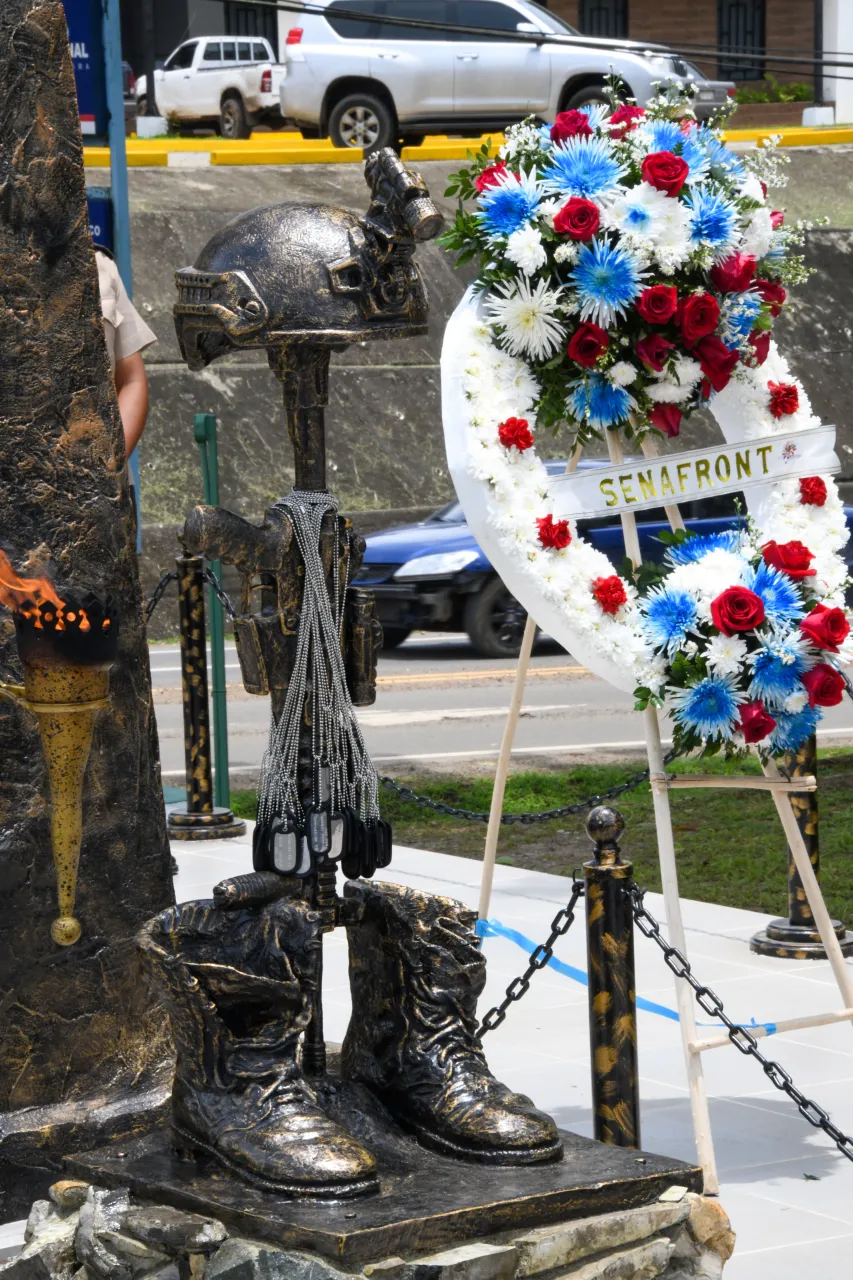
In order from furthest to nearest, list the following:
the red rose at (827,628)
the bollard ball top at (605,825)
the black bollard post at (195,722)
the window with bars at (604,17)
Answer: the window with bars at (604,17), the black bollard post at (195,722), the red rose at (827,628), the bollard ball top at (605,825)

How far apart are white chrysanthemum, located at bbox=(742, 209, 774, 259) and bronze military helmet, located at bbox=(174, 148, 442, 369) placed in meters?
1.78

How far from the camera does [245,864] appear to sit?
29.8ft

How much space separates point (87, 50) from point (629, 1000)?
270 inches

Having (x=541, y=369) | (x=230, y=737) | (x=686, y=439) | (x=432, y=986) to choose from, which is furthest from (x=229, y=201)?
(x=432, y=986)

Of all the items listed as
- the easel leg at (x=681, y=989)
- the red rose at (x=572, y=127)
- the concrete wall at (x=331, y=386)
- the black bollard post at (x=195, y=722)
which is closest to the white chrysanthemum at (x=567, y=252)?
the red rose at (x=572, y=127)

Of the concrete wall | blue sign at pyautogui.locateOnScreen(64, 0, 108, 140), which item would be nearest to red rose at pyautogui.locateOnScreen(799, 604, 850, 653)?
blue sign at pyautogui.locateOnScreen(64, 0, 108, 140)

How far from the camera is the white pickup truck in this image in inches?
1191

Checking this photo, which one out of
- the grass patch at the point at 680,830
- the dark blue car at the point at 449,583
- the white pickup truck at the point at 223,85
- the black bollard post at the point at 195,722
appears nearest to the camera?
the grass patch at the point at 680,830

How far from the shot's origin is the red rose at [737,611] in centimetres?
525

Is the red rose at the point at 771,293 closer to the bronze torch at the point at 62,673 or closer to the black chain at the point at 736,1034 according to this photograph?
→ the black chain at the point at 736,1034

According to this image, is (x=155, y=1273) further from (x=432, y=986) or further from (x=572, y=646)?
(x=572, y=646)

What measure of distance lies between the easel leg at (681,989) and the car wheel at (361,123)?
23521mm

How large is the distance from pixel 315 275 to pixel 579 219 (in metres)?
1.57

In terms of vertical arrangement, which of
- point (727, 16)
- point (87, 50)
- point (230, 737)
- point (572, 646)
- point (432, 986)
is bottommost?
point (230, 737)
